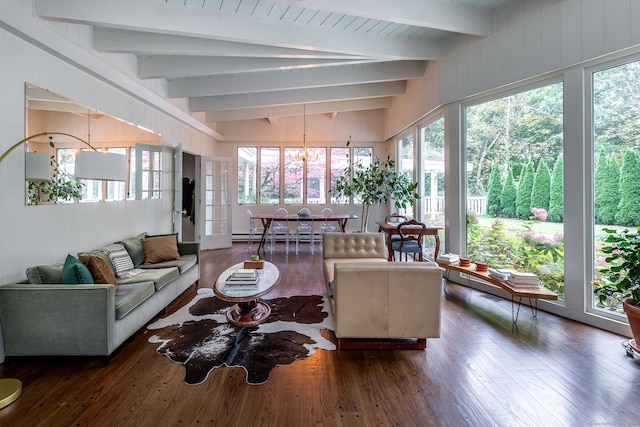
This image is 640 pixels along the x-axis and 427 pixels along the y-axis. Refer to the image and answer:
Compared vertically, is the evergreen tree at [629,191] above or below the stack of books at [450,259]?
above

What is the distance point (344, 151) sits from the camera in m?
8.62

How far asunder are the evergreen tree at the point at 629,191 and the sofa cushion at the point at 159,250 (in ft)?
15.8

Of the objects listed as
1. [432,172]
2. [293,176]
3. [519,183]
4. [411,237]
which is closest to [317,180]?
[293,176]

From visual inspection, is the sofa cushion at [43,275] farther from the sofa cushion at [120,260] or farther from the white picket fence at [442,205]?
the white picket fence at [442,205]

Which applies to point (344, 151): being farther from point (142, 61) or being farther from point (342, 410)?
point (342, 410)

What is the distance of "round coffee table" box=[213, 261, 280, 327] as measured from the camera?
2.66 metres

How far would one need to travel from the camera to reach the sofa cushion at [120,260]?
3455 mm

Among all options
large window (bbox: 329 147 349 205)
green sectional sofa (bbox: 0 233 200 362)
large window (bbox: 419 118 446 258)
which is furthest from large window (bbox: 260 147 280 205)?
green sectional sofa (bbox: 0 233 200 362)

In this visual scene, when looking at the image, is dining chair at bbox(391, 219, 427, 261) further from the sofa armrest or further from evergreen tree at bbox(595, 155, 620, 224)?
the sofa armrest

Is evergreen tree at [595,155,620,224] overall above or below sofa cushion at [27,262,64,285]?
above

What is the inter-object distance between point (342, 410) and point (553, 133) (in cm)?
352

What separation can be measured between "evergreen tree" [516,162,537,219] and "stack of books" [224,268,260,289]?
3154mm

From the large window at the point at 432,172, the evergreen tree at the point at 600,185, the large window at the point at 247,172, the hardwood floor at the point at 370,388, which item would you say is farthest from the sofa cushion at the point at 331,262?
the large window at the point at 247,172

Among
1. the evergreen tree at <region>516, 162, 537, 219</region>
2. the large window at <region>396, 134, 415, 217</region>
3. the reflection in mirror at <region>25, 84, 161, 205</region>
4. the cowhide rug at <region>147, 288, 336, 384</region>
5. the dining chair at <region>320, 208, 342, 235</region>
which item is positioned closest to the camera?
the cowhide rug at <region>147, 288, 336, 384</region>
